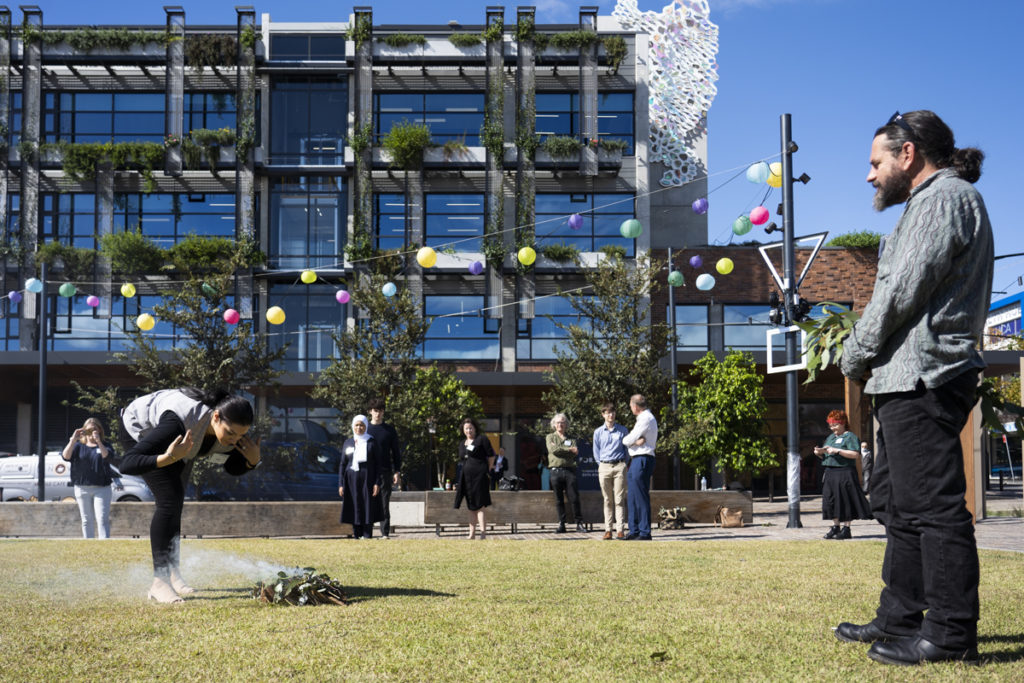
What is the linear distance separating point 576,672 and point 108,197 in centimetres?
3589

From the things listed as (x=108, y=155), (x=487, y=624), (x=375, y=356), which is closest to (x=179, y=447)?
(x=487, y=624)

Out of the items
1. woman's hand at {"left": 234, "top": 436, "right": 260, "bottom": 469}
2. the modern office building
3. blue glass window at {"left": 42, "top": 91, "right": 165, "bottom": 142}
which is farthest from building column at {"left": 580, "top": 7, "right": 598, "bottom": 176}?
woman's hand at {"left": 234, "top": 436, "right": 260, "bottom": 469}

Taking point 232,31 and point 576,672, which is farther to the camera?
point 232,31

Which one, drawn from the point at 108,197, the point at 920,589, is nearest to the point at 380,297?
the point at 108,197

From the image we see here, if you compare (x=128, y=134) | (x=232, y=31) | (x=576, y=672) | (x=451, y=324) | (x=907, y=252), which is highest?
(x=232, y=31)

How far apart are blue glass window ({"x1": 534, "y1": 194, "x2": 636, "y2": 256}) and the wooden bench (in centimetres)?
1869

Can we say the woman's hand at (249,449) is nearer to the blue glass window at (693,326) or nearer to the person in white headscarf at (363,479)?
the person in white headscarf at (363,479)

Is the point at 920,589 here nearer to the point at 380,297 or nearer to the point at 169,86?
the point at 380,297

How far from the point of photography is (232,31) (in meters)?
36.3

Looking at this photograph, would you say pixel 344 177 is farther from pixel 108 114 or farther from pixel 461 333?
pixel 108 114

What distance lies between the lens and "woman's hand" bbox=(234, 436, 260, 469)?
6242 millimetres

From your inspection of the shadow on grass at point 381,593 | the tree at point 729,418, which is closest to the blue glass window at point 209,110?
the tree at point 729,418

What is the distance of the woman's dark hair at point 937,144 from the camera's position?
4066mm

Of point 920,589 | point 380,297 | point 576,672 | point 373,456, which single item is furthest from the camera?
point 380,297
